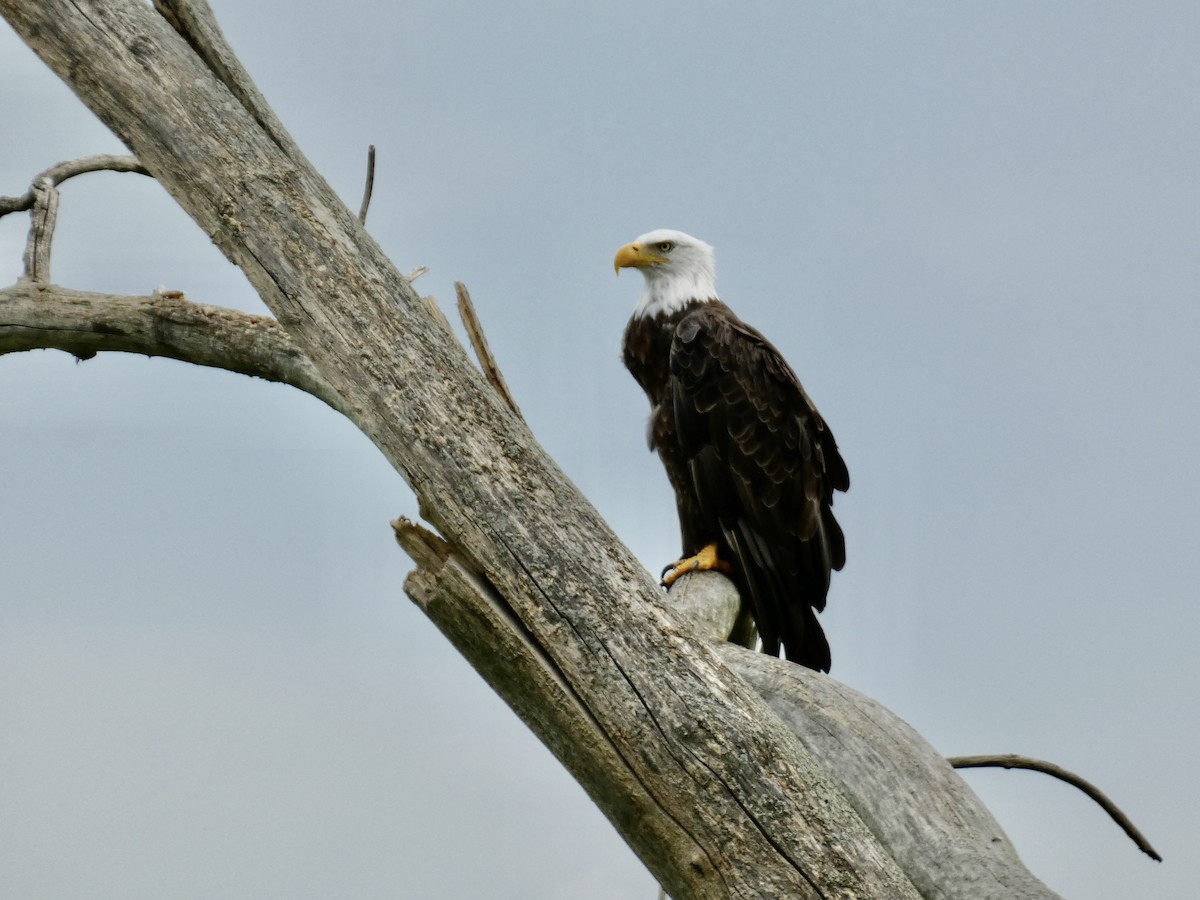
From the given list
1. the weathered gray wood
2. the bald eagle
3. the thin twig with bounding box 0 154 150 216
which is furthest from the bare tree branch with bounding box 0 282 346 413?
the bald eagle

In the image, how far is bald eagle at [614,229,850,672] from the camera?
533cm

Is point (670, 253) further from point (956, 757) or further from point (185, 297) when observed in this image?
point (956, 757)

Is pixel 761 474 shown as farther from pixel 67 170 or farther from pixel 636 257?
pixel 67 170

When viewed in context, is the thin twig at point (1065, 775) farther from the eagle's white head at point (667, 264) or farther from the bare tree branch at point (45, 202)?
the bare tree branch at point (45, 202)

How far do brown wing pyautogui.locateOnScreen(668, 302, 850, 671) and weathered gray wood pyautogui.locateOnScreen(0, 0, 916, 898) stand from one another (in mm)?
2223

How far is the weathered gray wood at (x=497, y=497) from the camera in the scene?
2.93m

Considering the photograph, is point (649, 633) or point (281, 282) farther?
point (281, 282)

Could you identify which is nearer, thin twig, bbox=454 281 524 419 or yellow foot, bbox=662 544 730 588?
thin twig, bbox=454 281 524 419

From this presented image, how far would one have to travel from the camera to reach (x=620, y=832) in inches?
121

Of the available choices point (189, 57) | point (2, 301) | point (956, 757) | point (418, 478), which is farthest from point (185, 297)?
point (956, 757)

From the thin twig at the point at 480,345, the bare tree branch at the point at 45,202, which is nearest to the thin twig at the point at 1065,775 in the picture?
the thin twig at the point at 480,345

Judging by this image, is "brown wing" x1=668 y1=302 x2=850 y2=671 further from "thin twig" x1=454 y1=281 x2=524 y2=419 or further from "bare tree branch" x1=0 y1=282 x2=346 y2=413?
"thin twig" x1=454 y1=281 x2=524 y2=419

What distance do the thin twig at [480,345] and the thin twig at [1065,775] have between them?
2.01 metres

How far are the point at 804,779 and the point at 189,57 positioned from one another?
2.87 metres
